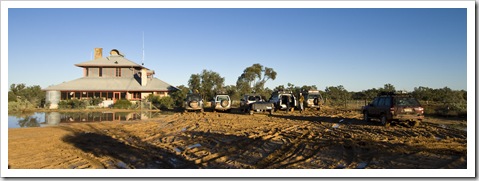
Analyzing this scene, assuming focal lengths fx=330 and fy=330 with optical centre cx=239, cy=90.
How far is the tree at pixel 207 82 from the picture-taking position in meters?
41.2

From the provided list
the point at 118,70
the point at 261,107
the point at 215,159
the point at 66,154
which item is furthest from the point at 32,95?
the point at 215,159

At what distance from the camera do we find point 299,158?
25.8 ft

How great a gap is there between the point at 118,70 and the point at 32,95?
11.1m

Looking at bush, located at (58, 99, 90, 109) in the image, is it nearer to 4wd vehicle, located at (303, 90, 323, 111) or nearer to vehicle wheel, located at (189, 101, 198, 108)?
vehicle wheel, located at (189, 101, 198, 108)

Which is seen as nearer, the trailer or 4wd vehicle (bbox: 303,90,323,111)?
the trailer

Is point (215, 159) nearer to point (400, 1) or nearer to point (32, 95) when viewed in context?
point (400, 1)

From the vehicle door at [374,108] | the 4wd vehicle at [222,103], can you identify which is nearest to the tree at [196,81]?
the 4wd vehicle at [222,103]

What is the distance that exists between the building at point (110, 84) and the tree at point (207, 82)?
3.91 metres

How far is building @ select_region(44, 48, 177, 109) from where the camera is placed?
35.3 metres

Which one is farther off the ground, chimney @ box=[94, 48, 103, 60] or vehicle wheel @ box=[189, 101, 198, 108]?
chimney @ box=[94, 48, 103, 60]

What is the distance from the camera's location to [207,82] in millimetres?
41344

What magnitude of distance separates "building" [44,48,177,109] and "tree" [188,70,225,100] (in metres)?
3.91

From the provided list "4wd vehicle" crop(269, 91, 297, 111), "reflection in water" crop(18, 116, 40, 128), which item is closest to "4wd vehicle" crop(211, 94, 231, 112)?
"4wd vehicle" crop(269, 91, 297, 111)

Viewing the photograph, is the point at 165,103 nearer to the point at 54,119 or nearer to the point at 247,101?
the point at 247,101
